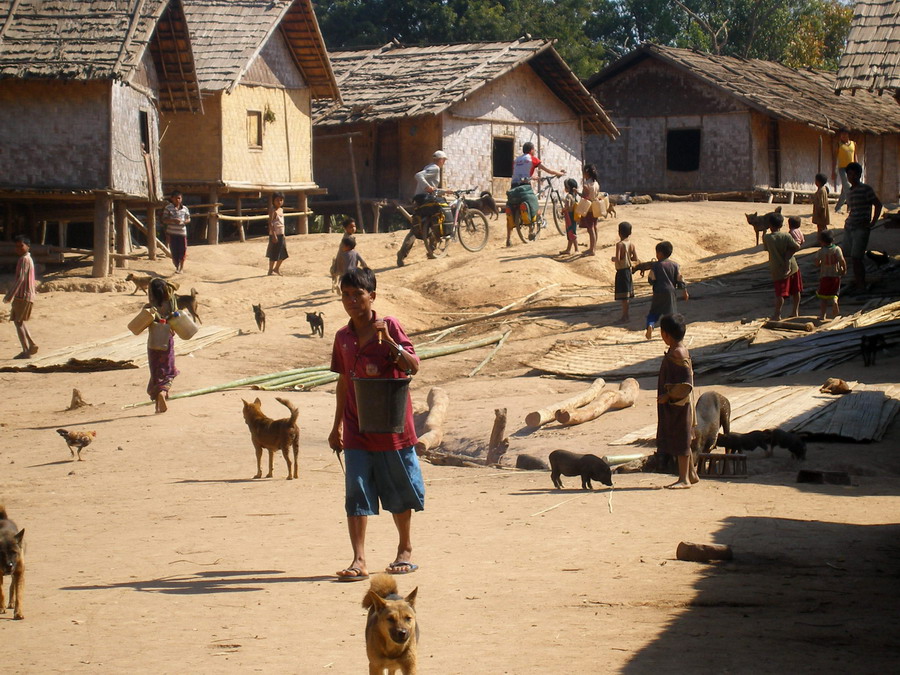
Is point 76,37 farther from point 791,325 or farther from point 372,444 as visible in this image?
point 372,444

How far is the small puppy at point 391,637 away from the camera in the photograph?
461cm

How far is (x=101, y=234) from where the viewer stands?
906 inches

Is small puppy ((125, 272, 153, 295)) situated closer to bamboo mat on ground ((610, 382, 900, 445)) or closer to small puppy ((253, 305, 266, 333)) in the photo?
small puppy ((253, 305, 266, 333))

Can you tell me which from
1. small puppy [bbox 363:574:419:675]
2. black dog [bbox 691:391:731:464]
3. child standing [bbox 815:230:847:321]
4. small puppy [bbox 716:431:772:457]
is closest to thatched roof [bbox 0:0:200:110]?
child standing [bbox 815:230:847:321]

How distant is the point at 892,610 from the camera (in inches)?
224

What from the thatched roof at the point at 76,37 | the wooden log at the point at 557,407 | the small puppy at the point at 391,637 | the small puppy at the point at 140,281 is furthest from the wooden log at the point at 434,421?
the thatched roof at the point at 76,37

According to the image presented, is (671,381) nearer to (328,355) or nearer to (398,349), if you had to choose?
(398,349)

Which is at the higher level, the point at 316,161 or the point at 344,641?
the point at 316,161

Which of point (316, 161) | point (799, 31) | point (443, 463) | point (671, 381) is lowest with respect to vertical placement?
point (443, 463)

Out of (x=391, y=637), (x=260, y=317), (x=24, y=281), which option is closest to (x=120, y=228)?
(x=260, y=317)

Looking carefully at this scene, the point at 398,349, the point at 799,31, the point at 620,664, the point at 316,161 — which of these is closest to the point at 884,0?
the point at 398,349

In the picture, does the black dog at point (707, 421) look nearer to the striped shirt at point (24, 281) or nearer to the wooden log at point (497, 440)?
the wooden log at point (497, 440)

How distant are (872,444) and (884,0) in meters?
9.57

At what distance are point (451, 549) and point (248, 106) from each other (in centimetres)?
2334
